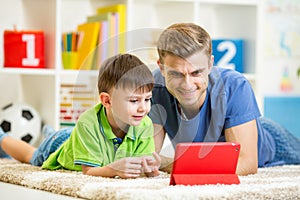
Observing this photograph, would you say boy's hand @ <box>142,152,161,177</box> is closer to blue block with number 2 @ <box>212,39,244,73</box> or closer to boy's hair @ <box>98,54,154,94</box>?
boy's hair @ <box>98,54,154,94</box>

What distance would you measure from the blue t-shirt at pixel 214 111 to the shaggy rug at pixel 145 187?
0.14 meters

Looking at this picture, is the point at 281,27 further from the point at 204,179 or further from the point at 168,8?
the point at 204,179

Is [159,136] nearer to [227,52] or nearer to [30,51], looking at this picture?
[30,51]

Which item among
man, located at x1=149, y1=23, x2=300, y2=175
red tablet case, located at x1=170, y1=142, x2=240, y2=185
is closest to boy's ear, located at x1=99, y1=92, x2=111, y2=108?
man, located at x1=149, y1=23, x2=300, y2=175

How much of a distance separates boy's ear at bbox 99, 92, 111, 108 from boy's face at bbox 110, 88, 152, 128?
0.02m

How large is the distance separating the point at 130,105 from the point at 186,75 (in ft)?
0.50

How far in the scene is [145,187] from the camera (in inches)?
56.6

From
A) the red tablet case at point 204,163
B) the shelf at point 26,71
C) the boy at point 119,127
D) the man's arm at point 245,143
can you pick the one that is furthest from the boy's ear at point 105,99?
the shelf at point 26,71

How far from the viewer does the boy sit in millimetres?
1576

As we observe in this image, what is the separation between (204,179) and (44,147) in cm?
72

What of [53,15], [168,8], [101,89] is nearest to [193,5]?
[168,8]

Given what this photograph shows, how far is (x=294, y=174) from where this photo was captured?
1.86 metres

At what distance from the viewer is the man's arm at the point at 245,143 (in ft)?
5.90

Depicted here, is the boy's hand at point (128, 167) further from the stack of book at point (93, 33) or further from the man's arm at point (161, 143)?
the stack of book at point (93, 33)
